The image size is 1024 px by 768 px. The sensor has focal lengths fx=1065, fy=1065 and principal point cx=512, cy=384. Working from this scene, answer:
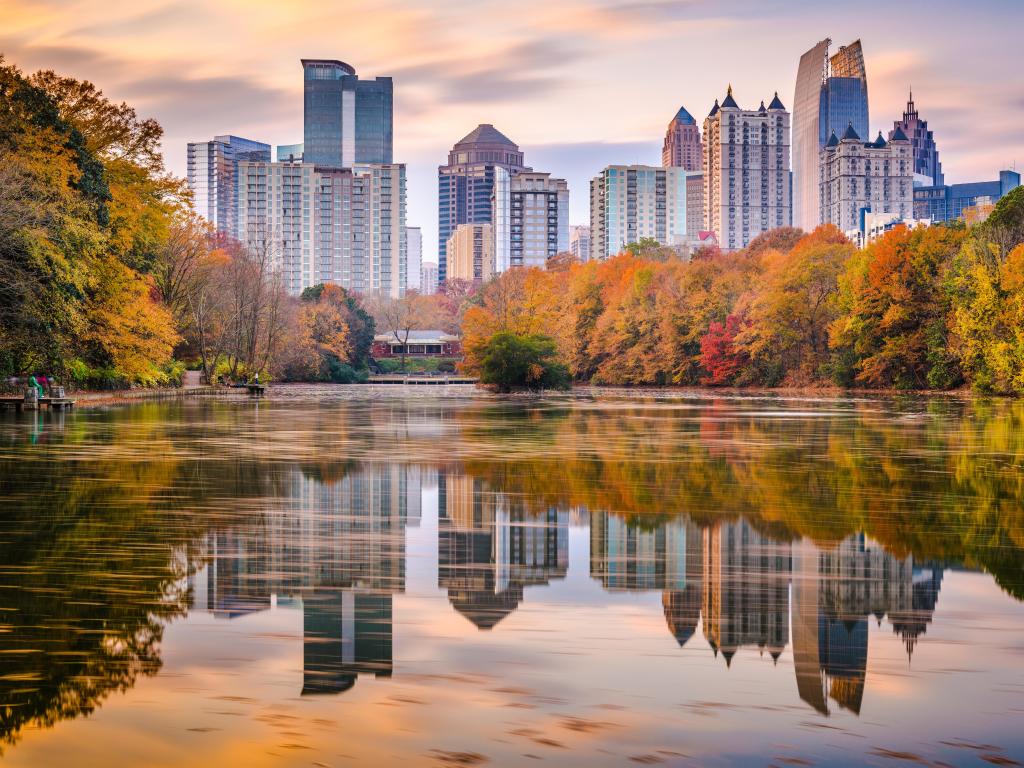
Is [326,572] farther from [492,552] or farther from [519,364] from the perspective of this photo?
[519,364]

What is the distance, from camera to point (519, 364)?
51.5 m

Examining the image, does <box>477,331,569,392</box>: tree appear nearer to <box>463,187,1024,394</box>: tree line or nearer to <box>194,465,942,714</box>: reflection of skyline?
<box>463,187,1024,394</box>: tree line

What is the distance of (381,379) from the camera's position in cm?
8562

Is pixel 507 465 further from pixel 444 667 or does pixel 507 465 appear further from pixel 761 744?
pixel 761 744

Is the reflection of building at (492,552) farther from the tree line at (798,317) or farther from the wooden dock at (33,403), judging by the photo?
the tree line at (798,317)

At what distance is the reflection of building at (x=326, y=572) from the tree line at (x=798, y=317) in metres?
39.2

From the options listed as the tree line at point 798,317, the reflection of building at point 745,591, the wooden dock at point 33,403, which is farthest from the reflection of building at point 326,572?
the tree line at point 798,317

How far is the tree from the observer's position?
5106cm

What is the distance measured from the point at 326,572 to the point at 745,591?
2591 millimetres

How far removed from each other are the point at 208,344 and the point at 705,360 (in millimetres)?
28767

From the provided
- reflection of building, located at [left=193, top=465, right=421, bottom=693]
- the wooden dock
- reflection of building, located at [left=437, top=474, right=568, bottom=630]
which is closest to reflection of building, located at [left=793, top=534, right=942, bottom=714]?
reflection of building, located at [left=437, top=474, right=568, bottom=630]

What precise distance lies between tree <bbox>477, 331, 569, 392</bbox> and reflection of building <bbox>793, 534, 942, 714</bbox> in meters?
43.1

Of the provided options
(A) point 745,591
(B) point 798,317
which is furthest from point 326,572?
(B) point 798,317

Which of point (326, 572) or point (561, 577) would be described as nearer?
point (326, 572)
